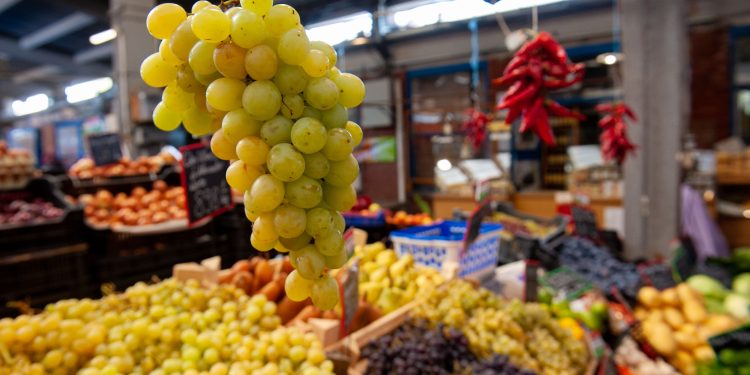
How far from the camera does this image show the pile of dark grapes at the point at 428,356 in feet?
5.63

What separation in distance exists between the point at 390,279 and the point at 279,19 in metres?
1.89

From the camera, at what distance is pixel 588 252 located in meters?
4.10

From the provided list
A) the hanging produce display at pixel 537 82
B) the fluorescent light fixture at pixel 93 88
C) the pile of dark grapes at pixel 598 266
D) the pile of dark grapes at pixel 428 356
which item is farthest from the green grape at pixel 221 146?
the fluorescent light fixture at pixel 93 88

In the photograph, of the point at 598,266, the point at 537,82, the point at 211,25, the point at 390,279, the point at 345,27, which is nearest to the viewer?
the point at 211,25

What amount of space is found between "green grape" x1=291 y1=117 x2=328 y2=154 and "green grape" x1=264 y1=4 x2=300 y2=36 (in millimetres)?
117

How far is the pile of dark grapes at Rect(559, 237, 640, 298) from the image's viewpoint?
3571mm

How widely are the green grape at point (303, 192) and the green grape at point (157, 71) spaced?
0.82ft

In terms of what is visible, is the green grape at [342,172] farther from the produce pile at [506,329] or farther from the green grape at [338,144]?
the produce pile at [506,329]

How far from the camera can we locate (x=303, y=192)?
60cm

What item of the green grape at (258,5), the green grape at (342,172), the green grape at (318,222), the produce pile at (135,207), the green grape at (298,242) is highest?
the green grape at (258,5)

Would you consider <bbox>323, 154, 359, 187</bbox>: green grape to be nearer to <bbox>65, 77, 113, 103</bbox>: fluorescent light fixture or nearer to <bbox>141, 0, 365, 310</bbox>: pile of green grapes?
<bbox>141, 0, 365, 310</bbox>: pile of green grapes

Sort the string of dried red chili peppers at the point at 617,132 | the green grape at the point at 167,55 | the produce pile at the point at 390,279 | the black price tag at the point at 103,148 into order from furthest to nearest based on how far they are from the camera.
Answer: the string of dried red chili peppers at the point at 617,132 < the black price tag at the point at 103,148 < the produce pile at the point at 390,279 < the green grape at the point at 167,55

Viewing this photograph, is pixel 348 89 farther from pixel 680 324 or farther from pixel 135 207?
pixel 135 207

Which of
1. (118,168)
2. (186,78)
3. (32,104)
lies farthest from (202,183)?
(32,104)
